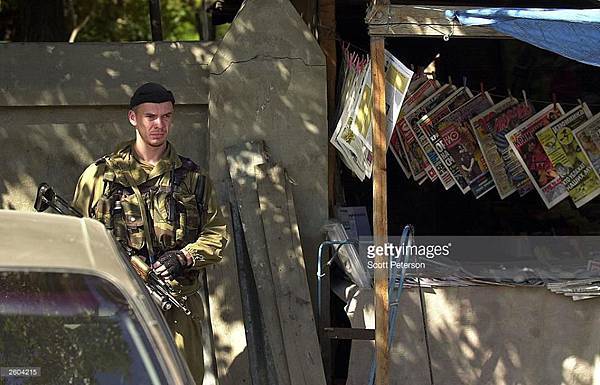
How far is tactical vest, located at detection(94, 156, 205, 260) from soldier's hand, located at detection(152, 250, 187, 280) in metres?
0.15

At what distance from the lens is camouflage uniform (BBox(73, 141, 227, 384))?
17.0ft

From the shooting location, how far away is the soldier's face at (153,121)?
5.21m

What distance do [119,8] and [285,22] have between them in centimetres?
1052

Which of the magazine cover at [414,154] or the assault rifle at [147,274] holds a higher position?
the magazine cover at [414,154]

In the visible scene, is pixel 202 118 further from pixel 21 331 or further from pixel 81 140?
pixel 21 331

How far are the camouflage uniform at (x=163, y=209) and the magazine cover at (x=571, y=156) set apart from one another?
7.34ft

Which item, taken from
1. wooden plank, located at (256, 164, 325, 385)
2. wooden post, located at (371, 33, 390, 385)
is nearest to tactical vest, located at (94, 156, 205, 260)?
wooden post, located at (371, 33, 390, 385)

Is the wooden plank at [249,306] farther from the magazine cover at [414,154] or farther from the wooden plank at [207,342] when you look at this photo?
the magazine cover at [414,154]

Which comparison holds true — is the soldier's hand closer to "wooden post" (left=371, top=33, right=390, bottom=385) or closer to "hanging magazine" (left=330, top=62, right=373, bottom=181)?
"wooden post" (left=371, top=33, right=390, bottom=385)

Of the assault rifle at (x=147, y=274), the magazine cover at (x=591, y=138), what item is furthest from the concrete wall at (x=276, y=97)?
the magazine cover at (x=591, y=138)

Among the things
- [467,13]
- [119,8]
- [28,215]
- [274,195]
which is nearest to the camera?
[28,215]

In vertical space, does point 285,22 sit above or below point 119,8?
below

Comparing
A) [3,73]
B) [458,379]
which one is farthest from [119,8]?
[458,379]

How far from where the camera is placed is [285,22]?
6.43 meters
